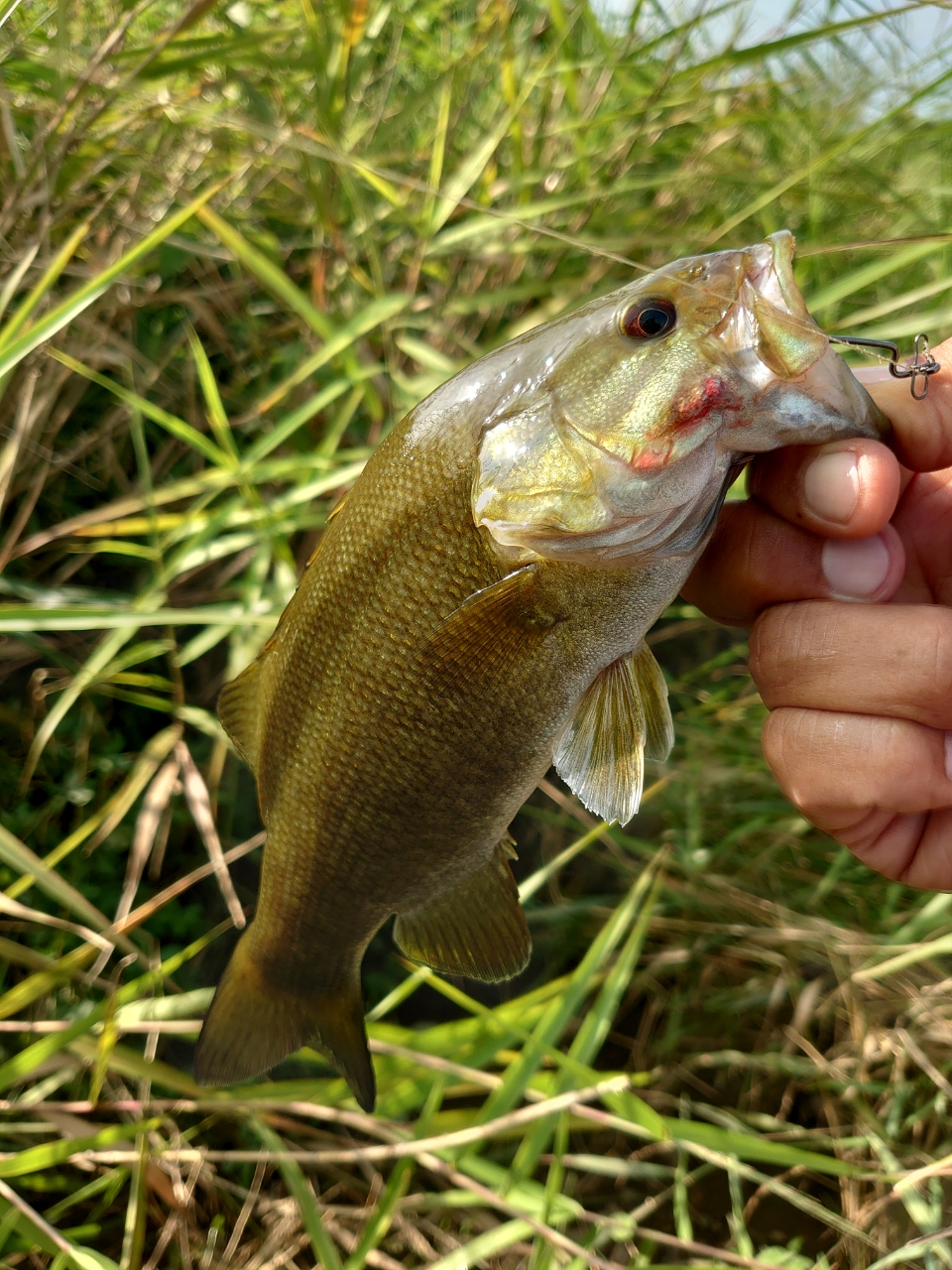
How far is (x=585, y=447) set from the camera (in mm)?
1063

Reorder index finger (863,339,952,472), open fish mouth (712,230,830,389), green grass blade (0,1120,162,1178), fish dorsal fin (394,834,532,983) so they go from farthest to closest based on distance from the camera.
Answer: green grass blade (0,1120,162,1178), fish dorsal fin (394,834,532,983), index finger (863,339,952,472), open fish mouth (712,230,830,389)

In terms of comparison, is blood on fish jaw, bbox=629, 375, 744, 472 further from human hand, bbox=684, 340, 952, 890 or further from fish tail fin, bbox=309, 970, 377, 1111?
fish tail fin, bbox=309, 970, 377, 1111

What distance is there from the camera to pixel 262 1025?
1.51m

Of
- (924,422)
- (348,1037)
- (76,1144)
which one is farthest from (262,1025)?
(924,422)

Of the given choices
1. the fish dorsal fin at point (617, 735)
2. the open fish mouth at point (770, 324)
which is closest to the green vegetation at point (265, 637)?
the fish dorsal fin at point (617, 735)

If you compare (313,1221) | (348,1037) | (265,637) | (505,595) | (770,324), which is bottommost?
(313,1221)

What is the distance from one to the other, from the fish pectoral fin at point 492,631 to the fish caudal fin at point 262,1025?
0.68 metres

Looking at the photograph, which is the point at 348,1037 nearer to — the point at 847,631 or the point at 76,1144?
the point at 76,1144

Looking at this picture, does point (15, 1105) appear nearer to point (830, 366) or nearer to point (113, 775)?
point (113, 775)

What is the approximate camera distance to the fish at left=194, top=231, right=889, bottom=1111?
3.33ft

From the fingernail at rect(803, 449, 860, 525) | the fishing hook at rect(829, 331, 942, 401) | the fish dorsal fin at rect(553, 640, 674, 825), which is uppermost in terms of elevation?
the fishing hook at rect(829, 331, 942, 401)

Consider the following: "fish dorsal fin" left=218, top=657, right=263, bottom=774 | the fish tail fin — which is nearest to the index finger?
"fish dorsal fin" left=218, top=657, right=263, bottom=774

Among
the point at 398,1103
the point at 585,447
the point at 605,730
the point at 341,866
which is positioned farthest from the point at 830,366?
the point at 398,1103

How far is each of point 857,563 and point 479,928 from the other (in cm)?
81
